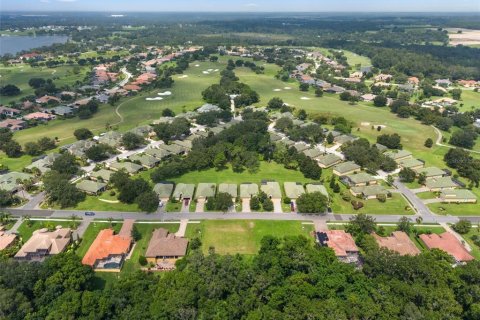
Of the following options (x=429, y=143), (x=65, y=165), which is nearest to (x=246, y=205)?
(x=65, y=165)

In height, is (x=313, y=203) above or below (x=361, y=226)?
above

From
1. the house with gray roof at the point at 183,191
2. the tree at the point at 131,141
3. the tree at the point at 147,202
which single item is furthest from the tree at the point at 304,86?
the tree at the point at 147,202

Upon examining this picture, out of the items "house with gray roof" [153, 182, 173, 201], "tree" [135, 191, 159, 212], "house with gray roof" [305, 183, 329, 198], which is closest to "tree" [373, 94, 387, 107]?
"house with gray roof" [305, 183, 329, 198]

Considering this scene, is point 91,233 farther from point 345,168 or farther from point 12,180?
point 345,168

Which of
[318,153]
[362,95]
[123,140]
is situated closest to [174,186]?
[123,140]

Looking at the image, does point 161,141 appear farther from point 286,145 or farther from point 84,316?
point 84,316

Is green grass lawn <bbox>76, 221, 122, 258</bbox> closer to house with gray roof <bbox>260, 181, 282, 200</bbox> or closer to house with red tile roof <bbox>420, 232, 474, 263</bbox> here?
house with gray roof <bbox>260, 181, 282, 200</bbox>

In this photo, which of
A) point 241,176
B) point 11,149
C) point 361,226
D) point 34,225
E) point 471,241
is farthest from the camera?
point 11,149

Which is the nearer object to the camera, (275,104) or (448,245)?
(448,245)
